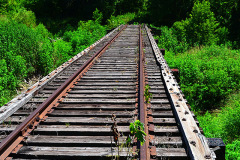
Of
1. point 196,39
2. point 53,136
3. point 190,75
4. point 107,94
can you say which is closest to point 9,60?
point 107,94

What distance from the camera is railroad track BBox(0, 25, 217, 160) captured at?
7.77ft

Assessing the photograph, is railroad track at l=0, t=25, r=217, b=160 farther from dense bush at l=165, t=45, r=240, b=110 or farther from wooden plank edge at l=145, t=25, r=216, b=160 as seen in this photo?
dense bush at l=165, t=45, r=240, b=110

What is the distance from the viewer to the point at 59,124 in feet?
10.1

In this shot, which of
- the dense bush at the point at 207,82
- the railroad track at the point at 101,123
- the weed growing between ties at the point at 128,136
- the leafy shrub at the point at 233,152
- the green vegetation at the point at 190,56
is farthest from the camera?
the dense bush at the point at 207,82

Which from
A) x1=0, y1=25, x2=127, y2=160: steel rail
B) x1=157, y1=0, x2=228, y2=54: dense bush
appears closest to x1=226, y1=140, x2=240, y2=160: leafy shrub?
x1=0, y1=25, x2=127, y2=160: steel rail

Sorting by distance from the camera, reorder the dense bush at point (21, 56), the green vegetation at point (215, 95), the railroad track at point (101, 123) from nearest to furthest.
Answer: the railroad track at point (101, 123) → the green vegetation at point (215, 95) → the dense bush at point (21, 56)

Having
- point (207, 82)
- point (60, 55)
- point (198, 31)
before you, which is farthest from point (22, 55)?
point (198, 31)

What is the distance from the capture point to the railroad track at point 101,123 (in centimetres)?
237

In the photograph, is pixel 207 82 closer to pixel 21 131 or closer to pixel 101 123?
pixel 101 123

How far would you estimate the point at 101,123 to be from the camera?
3031mm

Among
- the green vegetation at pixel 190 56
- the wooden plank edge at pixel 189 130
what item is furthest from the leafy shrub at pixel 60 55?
the wooden plank edge at pixel 189 130

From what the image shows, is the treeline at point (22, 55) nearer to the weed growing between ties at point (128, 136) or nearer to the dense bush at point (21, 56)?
the dense bush at point (21, 56)

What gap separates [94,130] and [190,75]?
592 cm

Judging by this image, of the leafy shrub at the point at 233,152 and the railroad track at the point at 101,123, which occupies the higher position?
the railroad track at the point at 101,123
